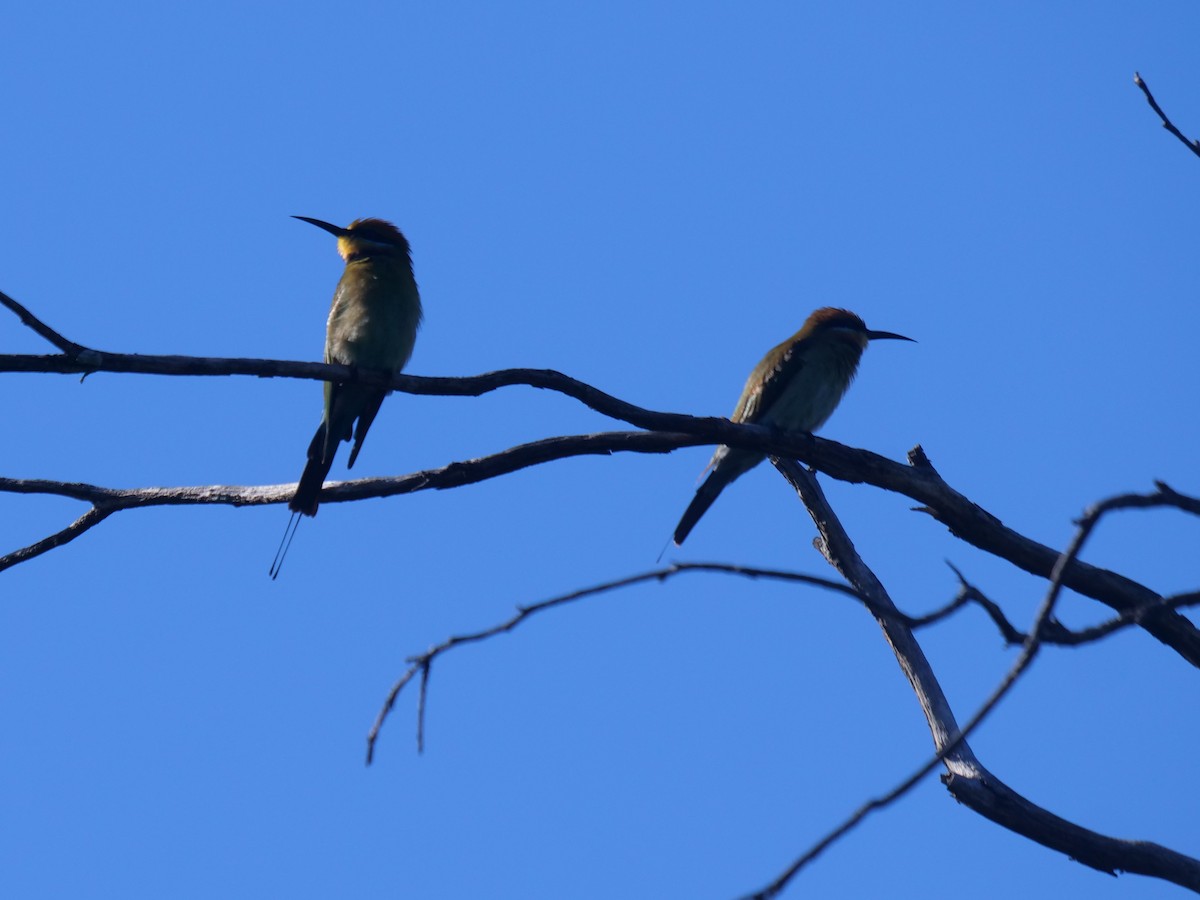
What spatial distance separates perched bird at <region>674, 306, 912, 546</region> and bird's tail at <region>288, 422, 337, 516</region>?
1.23 meters

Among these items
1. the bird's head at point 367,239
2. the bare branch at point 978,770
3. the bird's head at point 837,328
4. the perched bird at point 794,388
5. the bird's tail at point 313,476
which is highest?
the bird's head at point 367,239

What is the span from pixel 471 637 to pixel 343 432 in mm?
2824

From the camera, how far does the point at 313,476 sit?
3973mm

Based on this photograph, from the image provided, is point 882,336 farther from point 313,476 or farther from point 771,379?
point 313,476

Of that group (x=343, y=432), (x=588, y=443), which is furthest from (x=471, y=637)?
(x=343, y=432)

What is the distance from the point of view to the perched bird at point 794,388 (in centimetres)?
450

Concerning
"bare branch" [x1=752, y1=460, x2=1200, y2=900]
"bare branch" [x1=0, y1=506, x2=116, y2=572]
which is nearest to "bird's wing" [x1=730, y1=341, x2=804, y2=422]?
"bare branch" [x1=752, y1=460, x2=1200, y2=900]

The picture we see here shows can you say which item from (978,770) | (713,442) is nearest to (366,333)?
(713,442)

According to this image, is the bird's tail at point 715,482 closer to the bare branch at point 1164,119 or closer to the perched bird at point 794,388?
the perched bird at point 794,388

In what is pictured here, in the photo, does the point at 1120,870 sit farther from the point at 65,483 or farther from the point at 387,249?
the point at 387,249

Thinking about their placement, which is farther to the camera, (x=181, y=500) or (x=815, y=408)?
(x=815, y=408)

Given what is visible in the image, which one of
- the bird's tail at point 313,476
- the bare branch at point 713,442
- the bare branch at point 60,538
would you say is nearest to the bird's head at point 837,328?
the bare branch at point 713,442

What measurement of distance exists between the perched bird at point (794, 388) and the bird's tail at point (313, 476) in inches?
48.4

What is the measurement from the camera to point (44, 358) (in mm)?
3008
